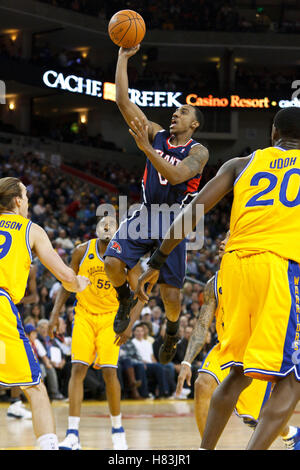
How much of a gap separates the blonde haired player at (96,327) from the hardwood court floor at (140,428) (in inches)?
20.1

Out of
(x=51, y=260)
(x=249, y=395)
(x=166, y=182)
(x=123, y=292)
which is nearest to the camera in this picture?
(x=51, y=260)

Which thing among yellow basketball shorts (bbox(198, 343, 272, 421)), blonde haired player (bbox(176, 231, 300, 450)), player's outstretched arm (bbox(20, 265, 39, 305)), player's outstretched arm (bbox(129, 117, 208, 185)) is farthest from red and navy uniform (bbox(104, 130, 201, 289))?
player's outstretched arm (bbox(20, 265, 39, 305))

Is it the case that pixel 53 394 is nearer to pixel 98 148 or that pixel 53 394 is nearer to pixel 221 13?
pixel 98 148

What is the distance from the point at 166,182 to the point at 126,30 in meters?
1.32

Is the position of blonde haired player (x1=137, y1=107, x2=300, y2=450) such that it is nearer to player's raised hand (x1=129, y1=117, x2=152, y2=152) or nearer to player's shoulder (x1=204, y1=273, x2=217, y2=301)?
player's raised hand (x1=129, y1=117, x2=152, y2=152)

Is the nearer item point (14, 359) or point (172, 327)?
point (14, 359)

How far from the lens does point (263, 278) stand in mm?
3896

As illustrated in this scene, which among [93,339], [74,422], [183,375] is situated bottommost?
[74,422]

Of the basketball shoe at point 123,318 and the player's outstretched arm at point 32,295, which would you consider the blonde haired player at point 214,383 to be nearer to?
Answer: the basketball shoe at point 123,318

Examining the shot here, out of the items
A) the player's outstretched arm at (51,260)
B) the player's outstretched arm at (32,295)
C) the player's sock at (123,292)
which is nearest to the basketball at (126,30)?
the player's outstretched arm at (51,260)

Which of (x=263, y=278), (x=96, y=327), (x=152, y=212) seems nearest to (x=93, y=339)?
(x=96, y=327)

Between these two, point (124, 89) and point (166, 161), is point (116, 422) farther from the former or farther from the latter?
point (124, 89)

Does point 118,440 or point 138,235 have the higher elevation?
point 138,235

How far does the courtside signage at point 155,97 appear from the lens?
27.6m
